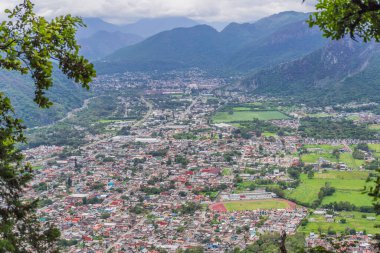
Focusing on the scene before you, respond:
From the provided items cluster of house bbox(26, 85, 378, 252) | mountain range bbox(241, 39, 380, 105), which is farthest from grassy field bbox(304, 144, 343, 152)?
mountain range bbox(241, 39, 380, 105)

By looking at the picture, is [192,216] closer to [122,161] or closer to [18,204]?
[122,161]

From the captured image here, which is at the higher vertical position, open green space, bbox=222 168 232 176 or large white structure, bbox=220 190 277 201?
open green space, bbox=222 168 232 176

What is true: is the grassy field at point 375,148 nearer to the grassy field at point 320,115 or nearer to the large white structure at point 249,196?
the large white structure at point 249,196

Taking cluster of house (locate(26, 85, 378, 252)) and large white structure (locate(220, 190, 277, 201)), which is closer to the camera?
cluster of house (locate(26, 85, 378, 252))

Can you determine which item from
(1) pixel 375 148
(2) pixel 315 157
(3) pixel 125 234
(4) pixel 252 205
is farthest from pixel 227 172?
(1) pixel 375 148

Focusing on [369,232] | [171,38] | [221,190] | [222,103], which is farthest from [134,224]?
[171,38]

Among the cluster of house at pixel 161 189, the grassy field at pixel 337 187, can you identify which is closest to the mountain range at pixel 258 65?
the cluster of house at pixel 161 189

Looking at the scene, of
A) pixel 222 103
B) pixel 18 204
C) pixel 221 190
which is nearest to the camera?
pixel 18 204

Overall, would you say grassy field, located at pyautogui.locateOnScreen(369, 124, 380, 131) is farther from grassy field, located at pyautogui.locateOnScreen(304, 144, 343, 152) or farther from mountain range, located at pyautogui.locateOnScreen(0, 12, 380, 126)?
mountain range, located at pyautogui.locateOnScreen(0, 12, 380, 126)
